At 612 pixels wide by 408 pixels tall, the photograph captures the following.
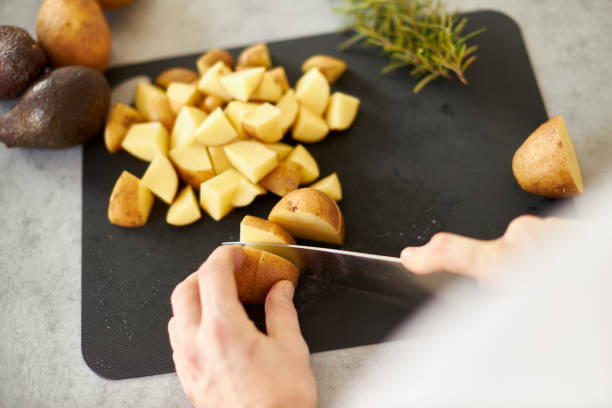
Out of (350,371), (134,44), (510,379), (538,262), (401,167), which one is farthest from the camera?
(134,44)

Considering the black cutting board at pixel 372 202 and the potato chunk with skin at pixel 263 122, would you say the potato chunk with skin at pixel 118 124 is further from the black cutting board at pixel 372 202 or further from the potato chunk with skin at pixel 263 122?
the potato chunk with skin at pixel 263 122

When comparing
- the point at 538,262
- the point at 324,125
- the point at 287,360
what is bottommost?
the point at 287,360

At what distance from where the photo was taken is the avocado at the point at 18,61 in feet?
5.57

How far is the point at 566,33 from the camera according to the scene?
1.93m

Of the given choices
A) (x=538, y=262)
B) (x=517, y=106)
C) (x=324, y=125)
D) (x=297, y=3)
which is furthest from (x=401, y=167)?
(x=297, y=3)

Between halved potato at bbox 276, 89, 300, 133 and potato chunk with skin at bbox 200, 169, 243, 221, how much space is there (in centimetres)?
26

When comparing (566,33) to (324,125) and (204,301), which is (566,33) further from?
(204,301)

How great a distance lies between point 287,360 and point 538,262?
0.69m

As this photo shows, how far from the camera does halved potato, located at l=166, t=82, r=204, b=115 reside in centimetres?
A: 176

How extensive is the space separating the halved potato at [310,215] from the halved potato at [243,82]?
425mm

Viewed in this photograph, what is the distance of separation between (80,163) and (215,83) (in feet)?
2.09

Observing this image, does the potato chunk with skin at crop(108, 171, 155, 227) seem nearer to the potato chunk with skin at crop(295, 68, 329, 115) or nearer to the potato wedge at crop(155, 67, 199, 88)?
the potato wedge at crop(155, 67, 199, 88)

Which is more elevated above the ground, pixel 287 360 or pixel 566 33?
pixel 566 33

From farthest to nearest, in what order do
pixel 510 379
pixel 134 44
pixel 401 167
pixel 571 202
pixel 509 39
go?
pixel 134 44, pixel 509 39, pixel 401 167, pixel 571 202, pixel 510 379
